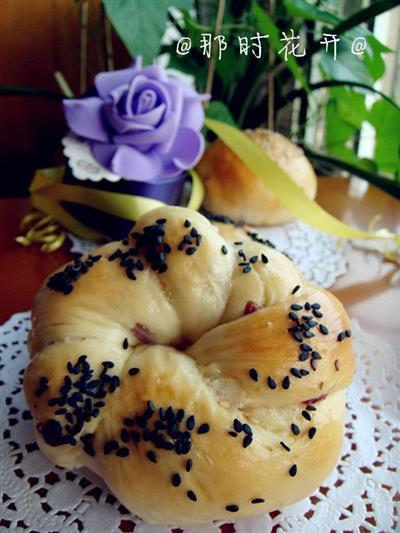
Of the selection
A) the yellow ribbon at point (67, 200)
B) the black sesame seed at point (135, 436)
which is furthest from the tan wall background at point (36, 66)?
the black sesame seed at point (135, 436)

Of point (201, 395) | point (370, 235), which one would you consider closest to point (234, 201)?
point (370, 235)

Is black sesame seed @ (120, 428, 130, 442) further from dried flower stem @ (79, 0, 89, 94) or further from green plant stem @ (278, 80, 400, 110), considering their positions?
dried flower stem @ (79, 0, 89, 94)

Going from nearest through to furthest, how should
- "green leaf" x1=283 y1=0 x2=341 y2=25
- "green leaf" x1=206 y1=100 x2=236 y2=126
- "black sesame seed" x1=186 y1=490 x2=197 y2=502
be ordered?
"black sesame seed" x1=186 y1=490 x2=197 y2=502 → "green leaf" x1=283 y1=0 x2=341 y2=25 → "green leaf" x1=206 y1=100 x2=236 y2=126

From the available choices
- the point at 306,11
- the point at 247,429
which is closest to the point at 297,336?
the point at 247,429

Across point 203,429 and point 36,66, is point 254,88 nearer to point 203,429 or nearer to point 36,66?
point 36,66

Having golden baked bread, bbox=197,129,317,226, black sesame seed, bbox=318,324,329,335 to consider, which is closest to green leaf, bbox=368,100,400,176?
golden baked bread, bbox=197,129,317,226

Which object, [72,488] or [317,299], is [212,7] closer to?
[317,299]

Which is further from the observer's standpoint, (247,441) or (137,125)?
(137,125)

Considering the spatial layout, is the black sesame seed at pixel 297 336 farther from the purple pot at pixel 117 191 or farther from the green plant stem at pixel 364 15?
the green plant stem at pixel 364 15
